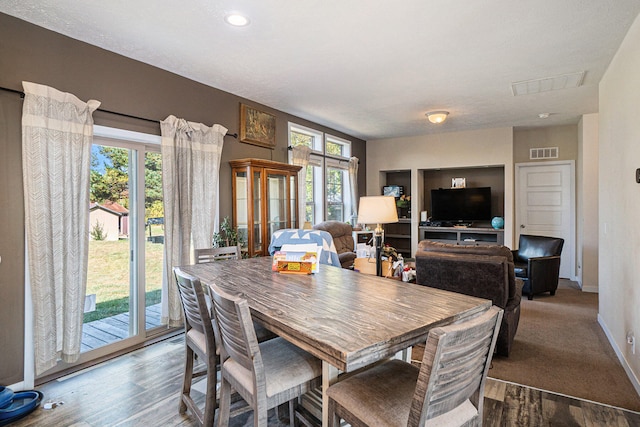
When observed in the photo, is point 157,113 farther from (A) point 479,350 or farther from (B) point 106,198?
(A) point 479,350

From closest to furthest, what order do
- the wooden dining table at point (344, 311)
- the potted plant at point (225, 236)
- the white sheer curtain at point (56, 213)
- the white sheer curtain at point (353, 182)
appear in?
the wooden dining table at point (344, 311)
the white sheer curtain at point (56, 213)
the potted plant at point (225, 236)
the white sheer curtain at point (353, 182)

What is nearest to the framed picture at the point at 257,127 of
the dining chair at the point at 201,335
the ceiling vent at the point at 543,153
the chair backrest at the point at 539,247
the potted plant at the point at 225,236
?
the potted plant at the point at 225,236

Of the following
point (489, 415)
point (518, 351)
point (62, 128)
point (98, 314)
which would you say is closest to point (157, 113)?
point (62, 128)

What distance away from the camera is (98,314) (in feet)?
10.6

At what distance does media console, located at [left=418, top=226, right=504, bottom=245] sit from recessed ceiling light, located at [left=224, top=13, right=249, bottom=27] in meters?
5.44

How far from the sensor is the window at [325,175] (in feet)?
19.1

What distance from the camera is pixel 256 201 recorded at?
4.22m

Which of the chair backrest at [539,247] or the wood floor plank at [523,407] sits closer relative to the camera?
the wood floor plank at [523,407]

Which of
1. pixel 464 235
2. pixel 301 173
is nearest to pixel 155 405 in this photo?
pixel 301 173

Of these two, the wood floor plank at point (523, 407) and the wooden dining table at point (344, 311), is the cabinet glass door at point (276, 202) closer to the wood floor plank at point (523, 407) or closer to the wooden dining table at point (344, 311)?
the wooden dining table at point (344, 311)

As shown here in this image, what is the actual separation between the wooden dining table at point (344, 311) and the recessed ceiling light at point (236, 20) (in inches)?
73.7

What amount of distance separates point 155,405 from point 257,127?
3.37 metres

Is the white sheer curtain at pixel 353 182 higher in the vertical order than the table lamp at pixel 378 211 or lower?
higher

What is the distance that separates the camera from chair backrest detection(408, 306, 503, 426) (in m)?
1.00
